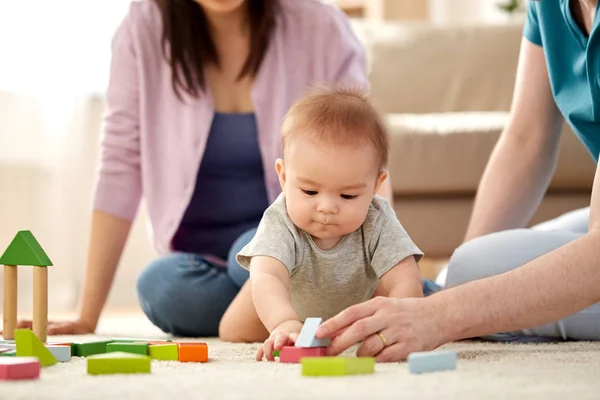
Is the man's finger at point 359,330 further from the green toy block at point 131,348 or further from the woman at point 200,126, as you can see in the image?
the woman at point 200,126

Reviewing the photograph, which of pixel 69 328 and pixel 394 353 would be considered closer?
pixel 394 353

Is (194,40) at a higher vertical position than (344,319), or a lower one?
higher

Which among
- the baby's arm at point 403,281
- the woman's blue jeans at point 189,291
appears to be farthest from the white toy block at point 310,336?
the woman's blue jeans at point 189,291

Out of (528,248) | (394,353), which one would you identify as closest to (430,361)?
(394,353)

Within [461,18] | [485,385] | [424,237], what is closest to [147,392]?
[485,385]

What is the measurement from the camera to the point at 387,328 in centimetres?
97

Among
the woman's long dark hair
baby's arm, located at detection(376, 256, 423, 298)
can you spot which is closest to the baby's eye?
baby's arm, located at detection(376, 256, 423, 298)

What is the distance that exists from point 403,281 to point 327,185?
0.17 metres

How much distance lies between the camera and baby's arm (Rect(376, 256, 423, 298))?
1185 mm

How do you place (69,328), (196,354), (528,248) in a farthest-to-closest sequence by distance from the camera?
(69,328) < (528,248) < (196,354)

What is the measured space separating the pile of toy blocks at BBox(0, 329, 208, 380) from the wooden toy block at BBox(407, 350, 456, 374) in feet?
0.90

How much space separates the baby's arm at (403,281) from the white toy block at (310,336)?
220 mm

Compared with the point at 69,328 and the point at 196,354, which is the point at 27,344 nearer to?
the point at 196,354

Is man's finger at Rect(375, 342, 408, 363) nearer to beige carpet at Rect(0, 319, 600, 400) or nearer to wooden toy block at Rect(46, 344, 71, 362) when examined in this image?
beige carpet at Rect(0, 319, 600, 400)
